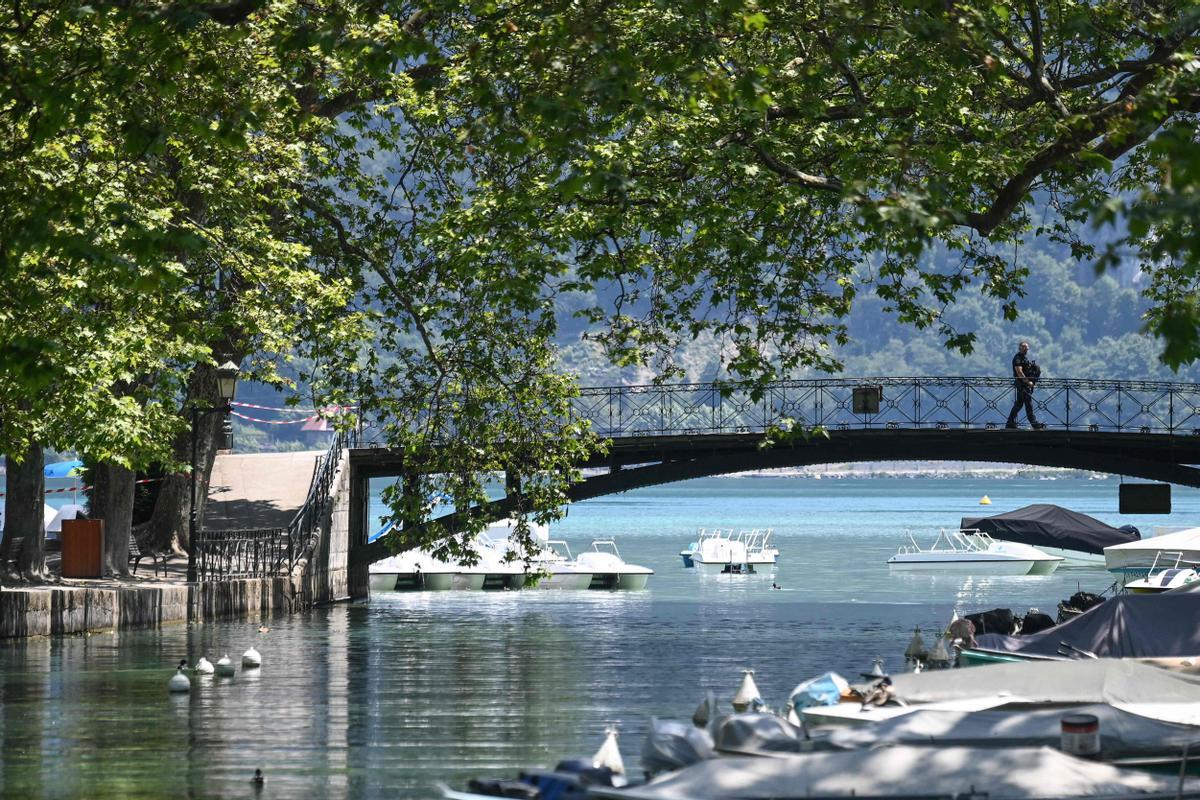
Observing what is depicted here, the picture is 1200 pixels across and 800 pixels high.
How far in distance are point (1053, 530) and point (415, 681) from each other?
32601mm

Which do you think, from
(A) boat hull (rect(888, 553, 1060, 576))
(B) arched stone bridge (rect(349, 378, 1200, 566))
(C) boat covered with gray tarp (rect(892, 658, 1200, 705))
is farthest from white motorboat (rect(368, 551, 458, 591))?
(C) boat covered with gray tarp (rect(892, 658, 1200, 705))

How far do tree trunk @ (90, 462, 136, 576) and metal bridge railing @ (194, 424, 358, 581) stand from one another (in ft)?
4.78

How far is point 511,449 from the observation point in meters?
26.8

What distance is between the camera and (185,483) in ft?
135

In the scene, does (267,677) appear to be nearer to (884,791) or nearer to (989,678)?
(989,678)

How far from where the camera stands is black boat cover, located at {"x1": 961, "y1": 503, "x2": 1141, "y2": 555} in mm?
54688

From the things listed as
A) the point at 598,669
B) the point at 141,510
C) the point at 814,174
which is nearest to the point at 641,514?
the point at 141,510

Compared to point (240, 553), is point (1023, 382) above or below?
above

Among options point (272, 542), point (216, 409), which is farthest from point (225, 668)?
point (272, 542)

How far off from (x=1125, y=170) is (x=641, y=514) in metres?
126

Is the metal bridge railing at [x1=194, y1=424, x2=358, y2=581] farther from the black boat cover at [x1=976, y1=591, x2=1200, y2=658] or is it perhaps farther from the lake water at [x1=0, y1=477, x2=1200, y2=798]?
the black boat cover at [x1=976, y1=591, x2=1200, y2=658]

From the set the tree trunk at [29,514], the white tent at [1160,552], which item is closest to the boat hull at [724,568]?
the white tent at [1160,552]

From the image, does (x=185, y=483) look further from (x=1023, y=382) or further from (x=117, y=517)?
(x=1023, y=382)

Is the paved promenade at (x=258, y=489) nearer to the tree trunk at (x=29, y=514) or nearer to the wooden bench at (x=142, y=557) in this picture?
the wooden bench at (x=142, y=557)
